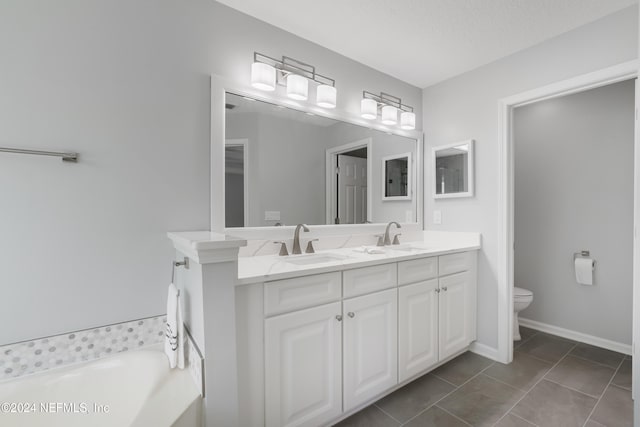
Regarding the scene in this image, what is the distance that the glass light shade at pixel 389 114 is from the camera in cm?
242

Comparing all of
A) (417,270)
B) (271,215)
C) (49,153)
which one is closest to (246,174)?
(271,215)

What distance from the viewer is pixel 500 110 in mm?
2238

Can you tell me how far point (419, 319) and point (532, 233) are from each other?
1817mm

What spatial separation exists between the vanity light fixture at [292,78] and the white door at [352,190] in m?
0.47

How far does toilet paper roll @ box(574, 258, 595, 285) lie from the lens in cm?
247

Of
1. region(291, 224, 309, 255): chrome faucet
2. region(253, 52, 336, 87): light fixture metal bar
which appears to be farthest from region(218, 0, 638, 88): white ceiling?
region(291, 224, 309, 255): chrome faucet

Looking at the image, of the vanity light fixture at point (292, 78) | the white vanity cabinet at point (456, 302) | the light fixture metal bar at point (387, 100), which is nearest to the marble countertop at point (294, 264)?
the white vanity cabinet at point (456, 302)

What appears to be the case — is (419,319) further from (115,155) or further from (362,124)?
(115,155)

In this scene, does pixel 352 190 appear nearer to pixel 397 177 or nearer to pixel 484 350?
pixel 397 177

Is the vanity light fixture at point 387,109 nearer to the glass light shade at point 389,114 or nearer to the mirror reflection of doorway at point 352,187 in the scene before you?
the glass light shade at point 389,114

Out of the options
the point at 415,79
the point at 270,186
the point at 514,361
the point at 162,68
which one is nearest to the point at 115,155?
the point at 162,68

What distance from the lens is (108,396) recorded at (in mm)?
1187

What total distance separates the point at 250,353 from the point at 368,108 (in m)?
1.88

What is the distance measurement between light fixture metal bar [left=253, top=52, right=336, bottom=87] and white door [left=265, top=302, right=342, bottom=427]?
1.46 meters
